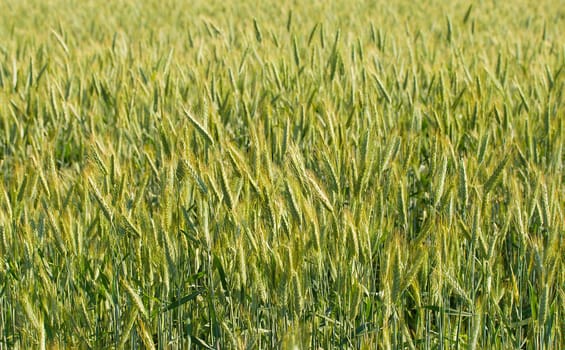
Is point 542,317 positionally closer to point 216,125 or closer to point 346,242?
point 346,242

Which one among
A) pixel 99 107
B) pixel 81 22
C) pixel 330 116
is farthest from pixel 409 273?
pixel 81 22

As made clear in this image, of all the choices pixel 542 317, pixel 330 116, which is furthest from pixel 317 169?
pixel 542 317

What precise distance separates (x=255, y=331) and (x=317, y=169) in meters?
0.65

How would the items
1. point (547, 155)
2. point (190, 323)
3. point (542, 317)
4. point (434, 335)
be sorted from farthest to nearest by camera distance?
point (547, 155) → point (434, 335) → point (190, 323) → point (542, 317)

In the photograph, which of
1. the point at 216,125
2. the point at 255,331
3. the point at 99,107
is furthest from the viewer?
the point at 99,107

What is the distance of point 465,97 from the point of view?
299 cm

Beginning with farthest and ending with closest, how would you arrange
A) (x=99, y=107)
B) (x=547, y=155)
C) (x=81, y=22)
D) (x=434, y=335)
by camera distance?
(x=81, y=22), (x=99, y=107), (x=547, y=155), (x=434, y=335)

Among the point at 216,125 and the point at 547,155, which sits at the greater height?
the point at 216,125

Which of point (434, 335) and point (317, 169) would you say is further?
point (317, 169)

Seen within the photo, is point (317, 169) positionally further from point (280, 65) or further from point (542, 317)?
point (280, 65)

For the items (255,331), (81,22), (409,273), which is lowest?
(81,22)

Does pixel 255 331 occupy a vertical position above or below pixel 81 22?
above

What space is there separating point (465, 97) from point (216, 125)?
3.57 ft

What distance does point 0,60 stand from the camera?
3.93 m
